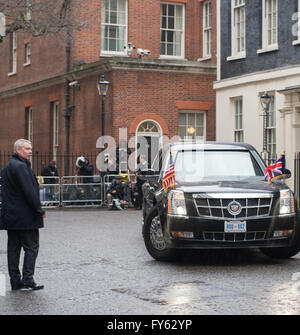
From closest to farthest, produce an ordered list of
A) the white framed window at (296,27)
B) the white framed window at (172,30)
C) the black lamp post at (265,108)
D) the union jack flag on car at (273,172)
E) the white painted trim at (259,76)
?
the union jack flag on car at (273,172) → the white framed window at (296,27) → the white painted trim at (259,76) → the black lamp post at (265,108) → the white framed window at (172,30)

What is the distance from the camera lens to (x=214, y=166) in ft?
40.8

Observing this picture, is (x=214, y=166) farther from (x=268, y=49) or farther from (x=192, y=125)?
(x=192, y=125)

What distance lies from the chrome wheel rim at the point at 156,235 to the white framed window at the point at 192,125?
1971 centimetres

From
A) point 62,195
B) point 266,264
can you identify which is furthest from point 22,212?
point 62,195

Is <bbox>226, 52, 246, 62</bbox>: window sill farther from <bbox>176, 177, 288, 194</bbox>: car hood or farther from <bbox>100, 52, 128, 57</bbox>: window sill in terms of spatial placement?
<bbox>176, 177, 288, 194</bbox>: car hood

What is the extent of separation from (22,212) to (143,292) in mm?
1661

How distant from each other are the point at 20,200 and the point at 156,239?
3105mm

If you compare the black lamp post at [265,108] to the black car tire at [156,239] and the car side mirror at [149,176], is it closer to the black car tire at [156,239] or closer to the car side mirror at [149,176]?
the car side mirror at [149,176]

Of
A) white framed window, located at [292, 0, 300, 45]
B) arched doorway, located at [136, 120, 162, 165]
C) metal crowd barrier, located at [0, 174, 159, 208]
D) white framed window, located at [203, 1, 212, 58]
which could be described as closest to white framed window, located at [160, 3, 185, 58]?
white framed window, located at [203, 1, 212, 58]

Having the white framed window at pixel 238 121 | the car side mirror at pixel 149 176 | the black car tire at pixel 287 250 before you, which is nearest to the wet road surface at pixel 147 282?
the black car tire at pixel 287 250

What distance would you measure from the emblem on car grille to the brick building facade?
18842mm

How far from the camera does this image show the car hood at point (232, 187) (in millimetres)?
11211

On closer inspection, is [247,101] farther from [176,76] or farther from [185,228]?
[185,228]

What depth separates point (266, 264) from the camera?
452 inches
